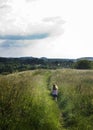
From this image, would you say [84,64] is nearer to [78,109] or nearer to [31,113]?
[78,109]

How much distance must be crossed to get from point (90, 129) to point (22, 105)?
3191 mm

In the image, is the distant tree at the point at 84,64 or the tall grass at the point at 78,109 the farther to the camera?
the distant tree at the point at 84,64

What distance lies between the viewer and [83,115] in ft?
57.7

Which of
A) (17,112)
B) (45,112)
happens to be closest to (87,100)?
(45,112)

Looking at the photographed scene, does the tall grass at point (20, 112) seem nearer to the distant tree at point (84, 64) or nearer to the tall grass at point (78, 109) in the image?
the tall grass at point (78, 109)

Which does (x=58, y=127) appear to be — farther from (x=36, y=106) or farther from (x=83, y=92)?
(x=83, y=92)

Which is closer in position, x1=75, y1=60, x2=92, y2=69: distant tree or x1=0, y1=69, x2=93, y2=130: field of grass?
x1=0, y1=69, x2=93, y2=130: field of grass

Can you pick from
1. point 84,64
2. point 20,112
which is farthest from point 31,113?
point 84,64

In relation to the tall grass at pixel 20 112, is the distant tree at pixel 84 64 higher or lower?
lower

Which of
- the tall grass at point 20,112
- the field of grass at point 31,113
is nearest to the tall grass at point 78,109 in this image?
the field of grass at point 31,113

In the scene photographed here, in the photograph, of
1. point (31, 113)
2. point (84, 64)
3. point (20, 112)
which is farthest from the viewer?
point (84, 64)

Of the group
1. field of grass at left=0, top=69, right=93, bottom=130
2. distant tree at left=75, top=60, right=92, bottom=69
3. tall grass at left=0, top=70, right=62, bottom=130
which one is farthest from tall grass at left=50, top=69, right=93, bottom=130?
distant tree at left=75, top=60, right=92, bottom=69

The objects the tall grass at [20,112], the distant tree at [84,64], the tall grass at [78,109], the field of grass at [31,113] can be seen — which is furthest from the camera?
the distant tree at [84,64]

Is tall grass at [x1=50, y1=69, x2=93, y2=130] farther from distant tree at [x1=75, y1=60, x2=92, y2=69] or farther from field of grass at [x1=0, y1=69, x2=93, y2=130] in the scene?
distant tree at [x1=75, y1=60, x2=92, y2=69]
